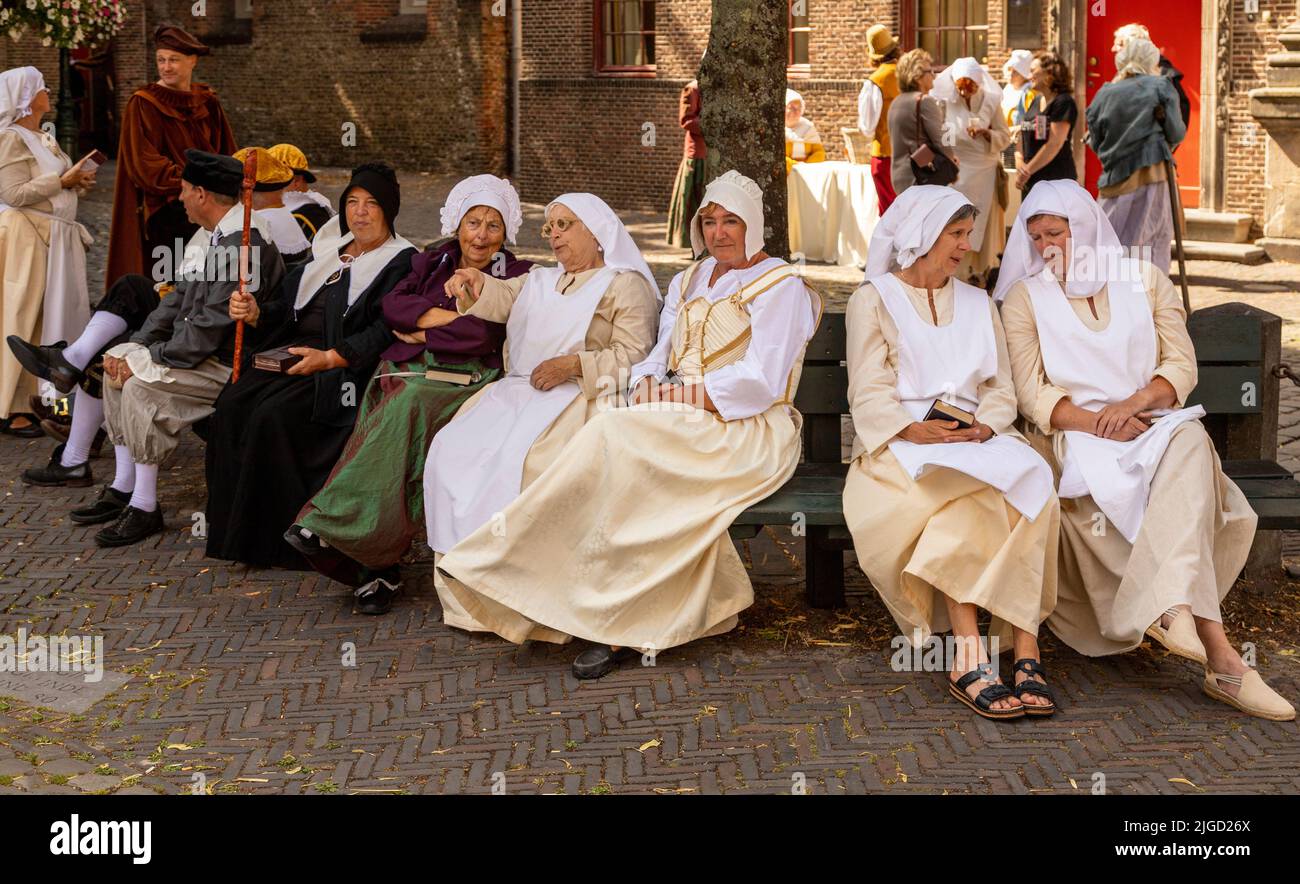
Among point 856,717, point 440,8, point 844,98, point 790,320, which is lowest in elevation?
point 856,717

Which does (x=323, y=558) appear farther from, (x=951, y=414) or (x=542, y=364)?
(x=951, y=414)

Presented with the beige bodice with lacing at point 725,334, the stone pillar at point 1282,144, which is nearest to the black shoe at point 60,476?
the beige bodice with lacing at point 725,334

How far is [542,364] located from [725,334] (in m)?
0.75

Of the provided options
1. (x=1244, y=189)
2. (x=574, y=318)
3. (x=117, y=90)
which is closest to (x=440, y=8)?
(x=117, y=90)

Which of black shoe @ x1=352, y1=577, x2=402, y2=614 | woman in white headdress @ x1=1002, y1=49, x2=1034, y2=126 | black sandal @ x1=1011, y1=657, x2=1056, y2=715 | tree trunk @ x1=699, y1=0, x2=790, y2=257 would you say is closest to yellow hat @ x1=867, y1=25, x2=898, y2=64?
woman in white headdress @ x1=1002, y1=49, x2=1034, y2=126

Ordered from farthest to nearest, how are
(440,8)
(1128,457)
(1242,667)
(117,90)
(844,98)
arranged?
(117,90) → (440,8) → (844,98) → (1128,457) → (1242,667)

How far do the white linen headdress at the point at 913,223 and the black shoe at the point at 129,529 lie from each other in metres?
3.45

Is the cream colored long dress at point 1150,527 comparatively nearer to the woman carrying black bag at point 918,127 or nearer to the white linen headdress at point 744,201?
the white linen headdress at point 744,201

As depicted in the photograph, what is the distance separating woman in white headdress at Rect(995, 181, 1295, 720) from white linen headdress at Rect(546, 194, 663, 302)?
1434mm

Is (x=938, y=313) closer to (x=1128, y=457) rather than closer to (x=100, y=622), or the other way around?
(x=1128, y=457)

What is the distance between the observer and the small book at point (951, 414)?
18.9ft

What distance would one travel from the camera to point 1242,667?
17.2 feet

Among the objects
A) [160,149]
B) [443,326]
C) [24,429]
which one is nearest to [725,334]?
[443,326]

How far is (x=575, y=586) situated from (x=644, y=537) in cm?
31
